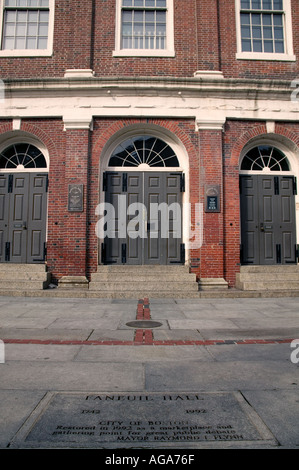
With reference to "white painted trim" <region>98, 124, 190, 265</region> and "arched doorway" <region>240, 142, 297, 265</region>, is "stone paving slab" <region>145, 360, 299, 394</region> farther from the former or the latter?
"arched doorway" <region>240, 142, 297, 265</region>

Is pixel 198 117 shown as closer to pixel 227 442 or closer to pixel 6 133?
pixel 6 133

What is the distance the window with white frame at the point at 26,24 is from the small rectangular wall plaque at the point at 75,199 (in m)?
4.84

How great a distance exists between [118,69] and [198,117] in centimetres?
295

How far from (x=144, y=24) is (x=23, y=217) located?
7.30 meters

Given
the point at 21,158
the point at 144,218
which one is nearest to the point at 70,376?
the point at 144,218

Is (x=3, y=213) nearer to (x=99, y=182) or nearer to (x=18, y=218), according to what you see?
(x=18, y=218)

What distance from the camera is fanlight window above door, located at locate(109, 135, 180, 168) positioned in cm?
1012

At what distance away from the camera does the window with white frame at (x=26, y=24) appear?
10266mm

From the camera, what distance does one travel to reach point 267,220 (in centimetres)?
1009

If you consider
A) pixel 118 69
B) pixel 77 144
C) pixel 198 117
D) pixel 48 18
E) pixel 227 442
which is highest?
pixel 48 18

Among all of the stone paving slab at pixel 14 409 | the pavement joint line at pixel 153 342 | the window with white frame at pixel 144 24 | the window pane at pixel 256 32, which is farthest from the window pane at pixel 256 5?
the stone paving slab at pixel 14 409

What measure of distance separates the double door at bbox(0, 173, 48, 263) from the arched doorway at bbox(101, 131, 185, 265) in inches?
78.5

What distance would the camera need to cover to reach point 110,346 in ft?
13.9

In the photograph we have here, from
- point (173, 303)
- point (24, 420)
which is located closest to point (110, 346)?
point (24, 420)
